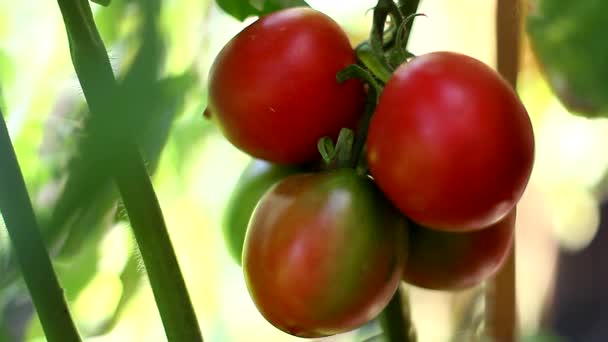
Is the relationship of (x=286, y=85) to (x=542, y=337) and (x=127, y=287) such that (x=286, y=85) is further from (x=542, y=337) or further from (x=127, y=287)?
(x=542, y=337)

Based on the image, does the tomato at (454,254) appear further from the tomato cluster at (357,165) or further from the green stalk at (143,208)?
the green stalk at (143,208)

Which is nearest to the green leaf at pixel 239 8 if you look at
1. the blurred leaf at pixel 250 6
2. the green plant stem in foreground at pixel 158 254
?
the blurred leaf at pixel 250 6

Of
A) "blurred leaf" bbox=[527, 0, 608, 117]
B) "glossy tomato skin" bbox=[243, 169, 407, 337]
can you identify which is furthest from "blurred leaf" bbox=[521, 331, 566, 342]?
"glossy tomato skin" bbox=[243, 169, 407, 337]

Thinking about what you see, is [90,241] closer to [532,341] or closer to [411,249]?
[411,249]

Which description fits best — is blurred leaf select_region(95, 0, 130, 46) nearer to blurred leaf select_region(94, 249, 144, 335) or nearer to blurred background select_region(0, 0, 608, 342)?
blurred background select_region(0, 0, 608, 342)

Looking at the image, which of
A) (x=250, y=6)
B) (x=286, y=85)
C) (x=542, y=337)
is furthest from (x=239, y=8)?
(x=542, y=337)

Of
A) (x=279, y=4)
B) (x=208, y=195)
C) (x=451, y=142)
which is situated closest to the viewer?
(x=451, y=142)

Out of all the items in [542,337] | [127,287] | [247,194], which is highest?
[247,194]
